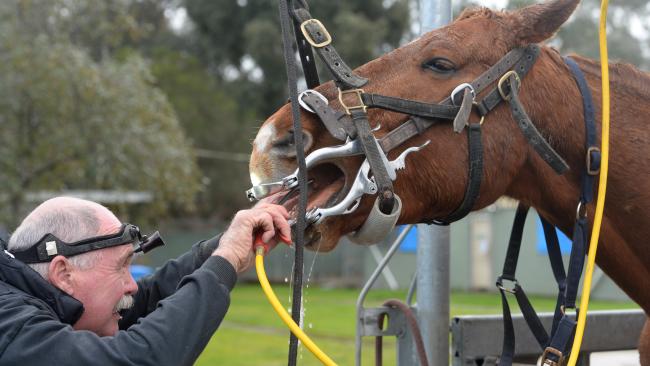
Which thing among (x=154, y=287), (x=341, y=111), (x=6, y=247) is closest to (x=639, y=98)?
(x=341, y=111)

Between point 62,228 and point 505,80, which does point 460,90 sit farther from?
point 62,228

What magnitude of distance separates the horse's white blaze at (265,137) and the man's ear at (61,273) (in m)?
0.69

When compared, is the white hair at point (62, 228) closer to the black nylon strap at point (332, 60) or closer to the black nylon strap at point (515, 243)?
the black nylon strap at point (332, 60)

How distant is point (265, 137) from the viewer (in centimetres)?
233

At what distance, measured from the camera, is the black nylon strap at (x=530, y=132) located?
2.58 m

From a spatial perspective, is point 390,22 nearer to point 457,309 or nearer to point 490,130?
point 457,309

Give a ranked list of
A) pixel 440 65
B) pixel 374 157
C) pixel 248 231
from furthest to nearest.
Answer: pixel 440 65
pixel 374 157
pixel 248 231

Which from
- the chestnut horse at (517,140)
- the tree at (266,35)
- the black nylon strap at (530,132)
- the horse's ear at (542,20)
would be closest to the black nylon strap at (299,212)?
the chestnut horse at (517,140)

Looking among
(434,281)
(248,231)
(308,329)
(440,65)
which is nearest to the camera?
(248,231)

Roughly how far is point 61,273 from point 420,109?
1277 millimetres

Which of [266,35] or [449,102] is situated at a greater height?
[266,35]

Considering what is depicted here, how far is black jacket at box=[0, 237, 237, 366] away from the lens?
6.37 feet

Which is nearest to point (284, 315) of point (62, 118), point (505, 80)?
point (505, 80)

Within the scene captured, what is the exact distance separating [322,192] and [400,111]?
0.38m
